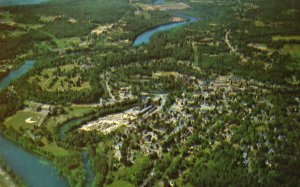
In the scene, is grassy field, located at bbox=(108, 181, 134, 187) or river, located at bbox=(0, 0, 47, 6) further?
river, located at bbox=(0, 0, 47, 6)

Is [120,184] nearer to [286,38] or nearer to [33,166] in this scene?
[33,166]

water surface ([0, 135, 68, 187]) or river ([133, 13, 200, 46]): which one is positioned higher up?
river ([133, 13, 200, 46])

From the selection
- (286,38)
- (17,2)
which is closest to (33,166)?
(286,38)

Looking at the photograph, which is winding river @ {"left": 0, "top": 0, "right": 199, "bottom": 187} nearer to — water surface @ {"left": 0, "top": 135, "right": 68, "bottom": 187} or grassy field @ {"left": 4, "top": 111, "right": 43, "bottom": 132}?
water surface @ {"left": 0, "top": 135, "right": 68, "bottom": 187}

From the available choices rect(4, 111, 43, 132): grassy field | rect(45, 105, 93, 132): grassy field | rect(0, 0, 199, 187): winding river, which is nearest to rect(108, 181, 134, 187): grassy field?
rect(0, 0, 199, 187): winding river

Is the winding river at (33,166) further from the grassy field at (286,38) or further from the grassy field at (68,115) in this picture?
the grassy field at (286,38)

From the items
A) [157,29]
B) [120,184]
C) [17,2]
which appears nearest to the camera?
[120,184]

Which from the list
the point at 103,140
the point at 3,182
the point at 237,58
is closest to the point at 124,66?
the point at 237,58

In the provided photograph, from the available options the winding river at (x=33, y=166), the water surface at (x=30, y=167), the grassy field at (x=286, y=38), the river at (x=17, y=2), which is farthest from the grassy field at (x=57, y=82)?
the river at (x=17, y=2)

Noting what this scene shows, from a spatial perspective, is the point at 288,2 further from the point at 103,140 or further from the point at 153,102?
the point at 103,140
